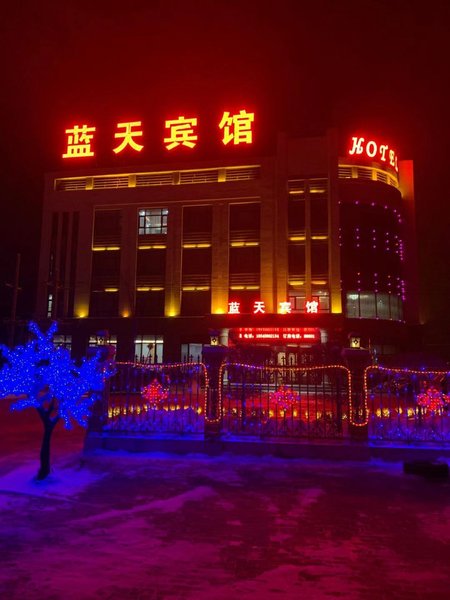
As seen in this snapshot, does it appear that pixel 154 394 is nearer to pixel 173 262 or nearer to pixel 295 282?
pixel 295 282

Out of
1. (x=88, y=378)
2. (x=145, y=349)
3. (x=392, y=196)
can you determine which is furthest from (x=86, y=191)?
(x=88, y=378)

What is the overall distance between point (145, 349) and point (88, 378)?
23.5 m

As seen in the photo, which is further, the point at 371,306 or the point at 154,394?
the point at 371,306

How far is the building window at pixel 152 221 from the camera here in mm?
33719

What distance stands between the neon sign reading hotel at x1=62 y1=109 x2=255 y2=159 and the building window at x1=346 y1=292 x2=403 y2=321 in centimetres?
1399

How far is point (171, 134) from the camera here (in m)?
33.2

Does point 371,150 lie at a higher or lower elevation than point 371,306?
higher

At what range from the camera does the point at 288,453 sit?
9.51m

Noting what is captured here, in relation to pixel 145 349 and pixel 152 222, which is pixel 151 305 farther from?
pixel 152 222

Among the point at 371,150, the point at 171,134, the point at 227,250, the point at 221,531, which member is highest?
the point at 171,134

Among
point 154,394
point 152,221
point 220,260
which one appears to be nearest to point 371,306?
point 220,260

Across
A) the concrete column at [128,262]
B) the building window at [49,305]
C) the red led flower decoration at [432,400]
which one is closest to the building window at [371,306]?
the concrete column at [128,262]

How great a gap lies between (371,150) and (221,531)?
108 feet

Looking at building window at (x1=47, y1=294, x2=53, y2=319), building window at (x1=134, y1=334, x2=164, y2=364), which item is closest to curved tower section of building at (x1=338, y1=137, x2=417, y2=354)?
building window at (x1=134, y1=334, x2=164, y2=364)
